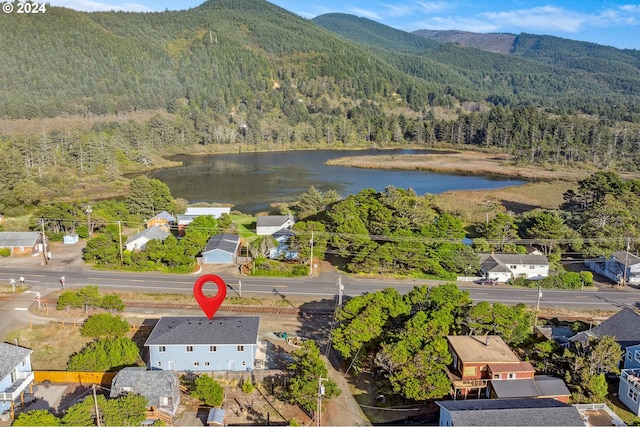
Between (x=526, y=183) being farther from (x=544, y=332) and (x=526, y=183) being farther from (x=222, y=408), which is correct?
(x=222, y=408)

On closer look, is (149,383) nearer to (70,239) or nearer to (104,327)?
(104,327)

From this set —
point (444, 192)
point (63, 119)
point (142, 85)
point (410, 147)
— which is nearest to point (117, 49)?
point (142, 85)

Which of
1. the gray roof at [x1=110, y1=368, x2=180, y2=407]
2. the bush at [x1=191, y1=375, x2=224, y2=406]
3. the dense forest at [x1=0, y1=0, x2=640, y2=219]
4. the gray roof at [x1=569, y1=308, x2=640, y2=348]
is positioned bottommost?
the bush at [x1=191, y1=375, x2=224, y2=406]

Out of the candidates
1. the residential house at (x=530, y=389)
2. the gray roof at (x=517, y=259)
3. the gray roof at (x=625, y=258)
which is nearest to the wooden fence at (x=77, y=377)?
the residential house at (x=530, y=389)

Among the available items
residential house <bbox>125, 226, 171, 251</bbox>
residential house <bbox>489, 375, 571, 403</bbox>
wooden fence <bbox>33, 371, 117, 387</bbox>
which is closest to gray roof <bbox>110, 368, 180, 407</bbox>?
wooden fence <bbox>33, 371, 117, 387</bbox>

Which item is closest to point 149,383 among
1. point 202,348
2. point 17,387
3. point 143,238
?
point 202,348

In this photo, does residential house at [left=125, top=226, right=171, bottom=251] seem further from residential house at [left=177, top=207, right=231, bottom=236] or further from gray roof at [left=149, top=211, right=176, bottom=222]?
gray roof at [left=149, top=211, right=176, bottom=222]
